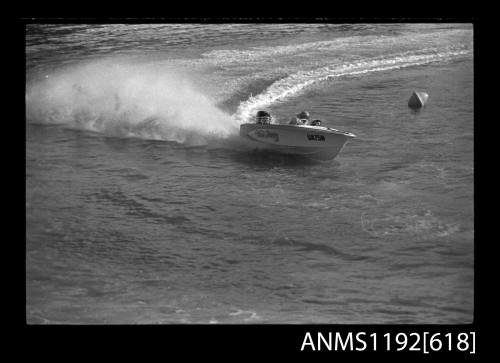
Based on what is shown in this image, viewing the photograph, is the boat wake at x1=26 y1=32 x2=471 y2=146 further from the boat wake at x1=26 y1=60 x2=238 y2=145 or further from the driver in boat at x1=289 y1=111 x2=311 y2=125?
the driver in boat at x1=289 y1=111 x2=311 y2=125

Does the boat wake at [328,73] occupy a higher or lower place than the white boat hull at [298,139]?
higher

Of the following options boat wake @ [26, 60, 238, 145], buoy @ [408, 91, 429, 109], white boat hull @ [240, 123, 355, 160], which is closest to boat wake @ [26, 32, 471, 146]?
boat wake @ [26, 60, 238, 145]

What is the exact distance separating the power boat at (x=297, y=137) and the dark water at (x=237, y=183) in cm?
40

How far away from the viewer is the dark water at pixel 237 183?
60.6 ft

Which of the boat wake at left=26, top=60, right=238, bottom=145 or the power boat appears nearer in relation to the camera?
the power boat

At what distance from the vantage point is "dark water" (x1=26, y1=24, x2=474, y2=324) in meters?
18.5

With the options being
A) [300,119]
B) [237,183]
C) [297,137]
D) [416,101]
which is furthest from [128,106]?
[416,101]

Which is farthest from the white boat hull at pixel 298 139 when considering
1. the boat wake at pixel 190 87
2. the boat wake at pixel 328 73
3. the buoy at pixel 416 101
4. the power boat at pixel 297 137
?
the buoy at pixel 416 101

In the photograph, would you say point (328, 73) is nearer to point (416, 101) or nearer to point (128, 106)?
point (416, 101)

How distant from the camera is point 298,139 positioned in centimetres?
2797

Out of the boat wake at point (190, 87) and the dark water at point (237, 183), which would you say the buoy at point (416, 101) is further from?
the boat wake at point (190, 87)

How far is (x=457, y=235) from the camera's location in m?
21.5

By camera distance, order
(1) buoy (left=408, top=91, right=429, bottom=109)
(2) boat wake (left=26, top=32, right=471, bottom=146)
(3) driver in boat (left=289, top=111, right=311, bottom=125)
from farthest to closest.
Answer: (1) buoy (left=408, top=91, right=429, bottom=109) < (2) boat wake (left=26, top=32, right=471, bottom=146) < (3) driver in boat (left=289, top=111, right=311, bottom=125)

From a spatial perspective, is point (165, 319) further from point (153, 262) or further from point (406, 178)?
point (406, 178)
